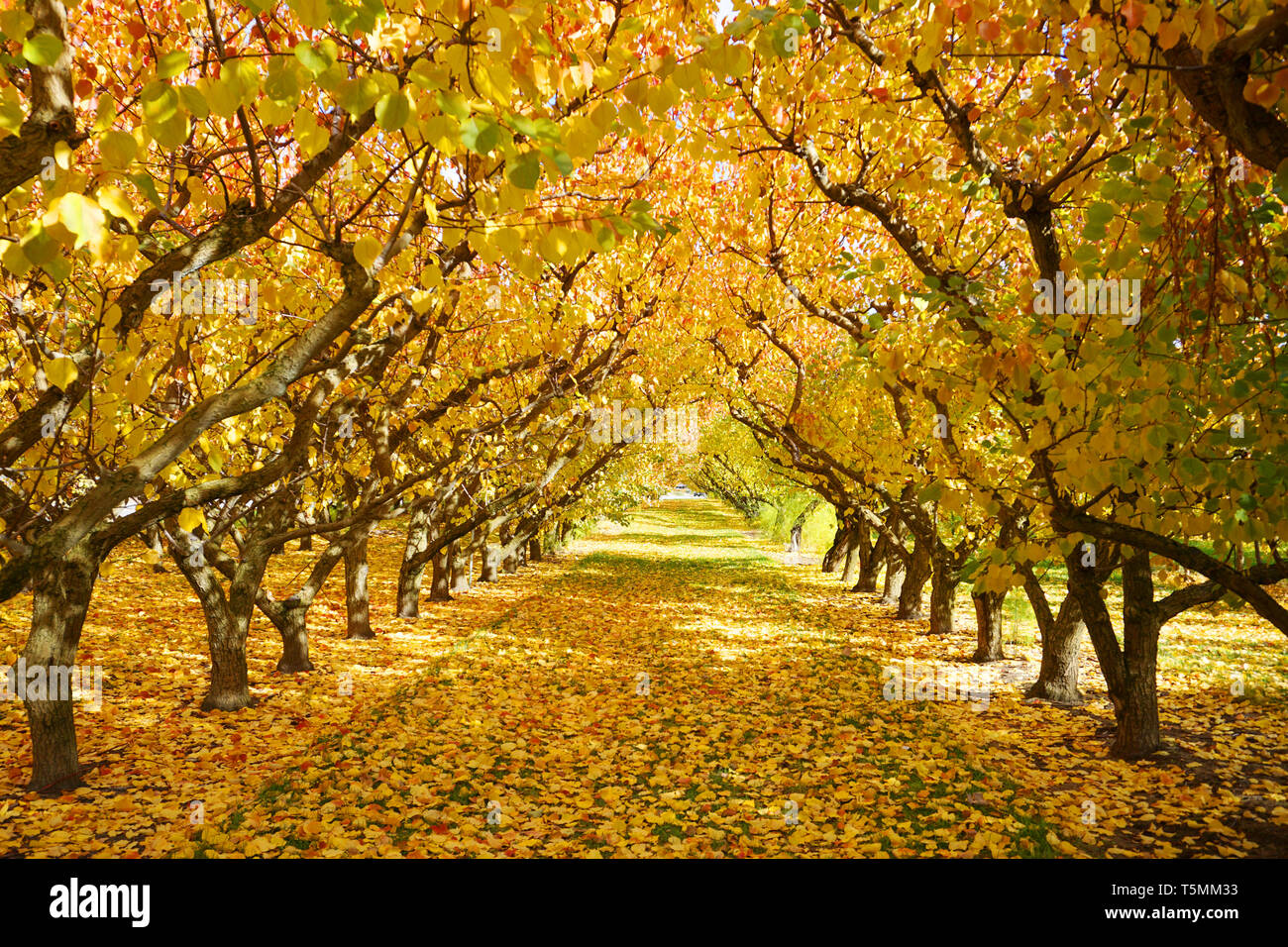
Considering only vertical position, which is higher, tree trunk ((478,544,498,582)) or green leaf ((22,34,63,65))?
green leaf ((22,34,63,65))

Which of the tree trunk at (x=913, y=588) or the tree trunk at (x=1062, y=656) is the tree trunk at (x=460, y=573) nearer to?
the tree trunk at (x=913, y=588)

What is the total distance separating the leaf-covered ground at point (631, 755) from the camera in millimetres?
5617

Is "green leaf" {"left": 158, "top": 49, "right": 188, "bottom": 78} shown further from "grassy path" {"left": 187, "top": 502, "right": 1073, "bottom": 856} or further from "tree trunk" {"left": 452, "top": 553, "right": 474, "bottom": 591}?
"tree trunk" {"left": 452, "top": 553, "right": 474, "bottom": 591}

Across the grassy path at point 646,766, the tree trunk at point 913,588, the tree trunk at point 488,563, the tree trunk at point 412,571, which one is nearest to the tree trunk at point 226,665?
the grassy path at point 646,766

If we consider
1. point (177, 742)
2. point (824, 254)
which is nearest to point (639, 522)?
point (824, 254)

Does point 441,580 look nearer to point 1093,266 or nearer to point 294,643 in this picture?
point 294,643

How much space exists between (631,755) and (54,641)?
5.11m

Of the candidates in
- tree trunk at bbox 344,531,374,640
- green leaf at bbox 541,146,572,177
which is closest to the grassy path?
tree trunk at bbox 344,531,374,640

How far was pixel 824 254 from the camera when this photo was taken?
12.4 metres

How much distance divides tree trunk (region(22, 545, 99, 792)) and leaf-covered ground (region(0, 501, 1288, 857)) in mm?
295

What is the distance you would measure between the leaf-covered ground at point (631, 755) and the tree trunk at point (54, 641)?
0.29 meters

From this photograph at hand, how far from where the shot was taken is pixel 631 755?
25.2 ft

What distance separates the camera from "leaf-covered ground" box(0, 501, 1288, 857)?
562 cm
